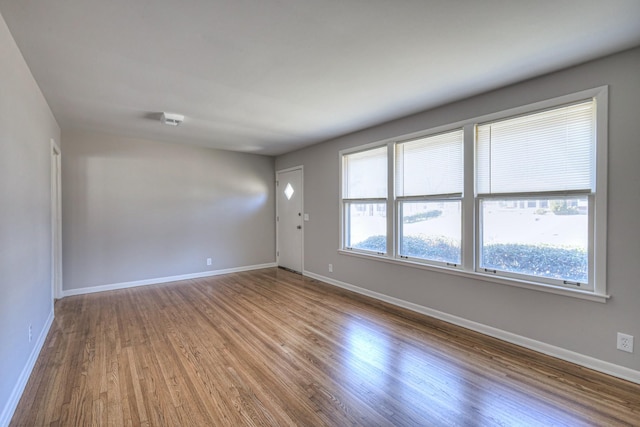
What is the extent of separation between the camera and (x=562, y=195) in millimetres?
2445

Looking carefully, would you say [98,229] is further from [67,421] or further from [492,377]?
[492,377]

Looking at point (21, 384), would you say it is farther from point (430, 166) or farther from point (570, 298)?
point (570, 298)

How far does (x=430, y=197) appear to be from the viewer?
344 centimetres

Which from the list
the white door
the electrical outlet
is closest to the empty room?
the electrical outlet

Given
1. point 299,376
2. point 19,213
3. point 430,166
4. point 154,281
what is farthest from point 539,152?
point 154,281

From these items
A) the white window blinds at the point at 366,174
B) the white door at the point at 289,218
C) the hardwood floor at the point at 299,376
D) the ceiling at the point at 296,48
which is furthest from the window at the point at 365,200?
the white door at the point at 289,218

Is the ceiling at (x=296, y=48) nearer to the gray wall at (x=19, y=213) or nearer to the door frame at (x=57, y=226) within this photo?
the gray wall at (x=19, y=213)

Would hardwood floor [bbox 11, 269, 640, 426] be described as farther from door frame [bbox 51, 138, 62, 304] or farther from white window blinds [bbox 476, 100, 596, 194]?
white window blinds [bbox 476, 100, 596, 194]

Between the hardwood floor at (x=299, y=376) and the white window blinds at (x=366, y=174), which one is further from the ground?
the white window blinds at (x=366, y=174)

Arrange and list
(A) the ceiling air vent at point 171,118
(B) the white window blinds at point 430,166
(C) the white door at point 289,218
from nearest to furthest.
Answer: (B) the white window blinds at point 430,166, (A) the ceiling air vent at point 171,118, (C) the white door at point 289,218

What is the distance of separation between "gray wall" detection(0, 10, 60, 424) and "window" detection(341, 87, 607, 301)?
11.8 feet

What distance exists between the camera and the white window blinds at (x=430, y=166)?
3.20 meters

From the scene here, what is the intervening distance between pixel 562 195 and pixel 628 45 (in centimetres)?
113

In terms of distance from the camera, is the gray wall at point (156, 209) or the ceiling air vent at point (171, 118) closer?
the ceiling air vent at point (171, 118)
